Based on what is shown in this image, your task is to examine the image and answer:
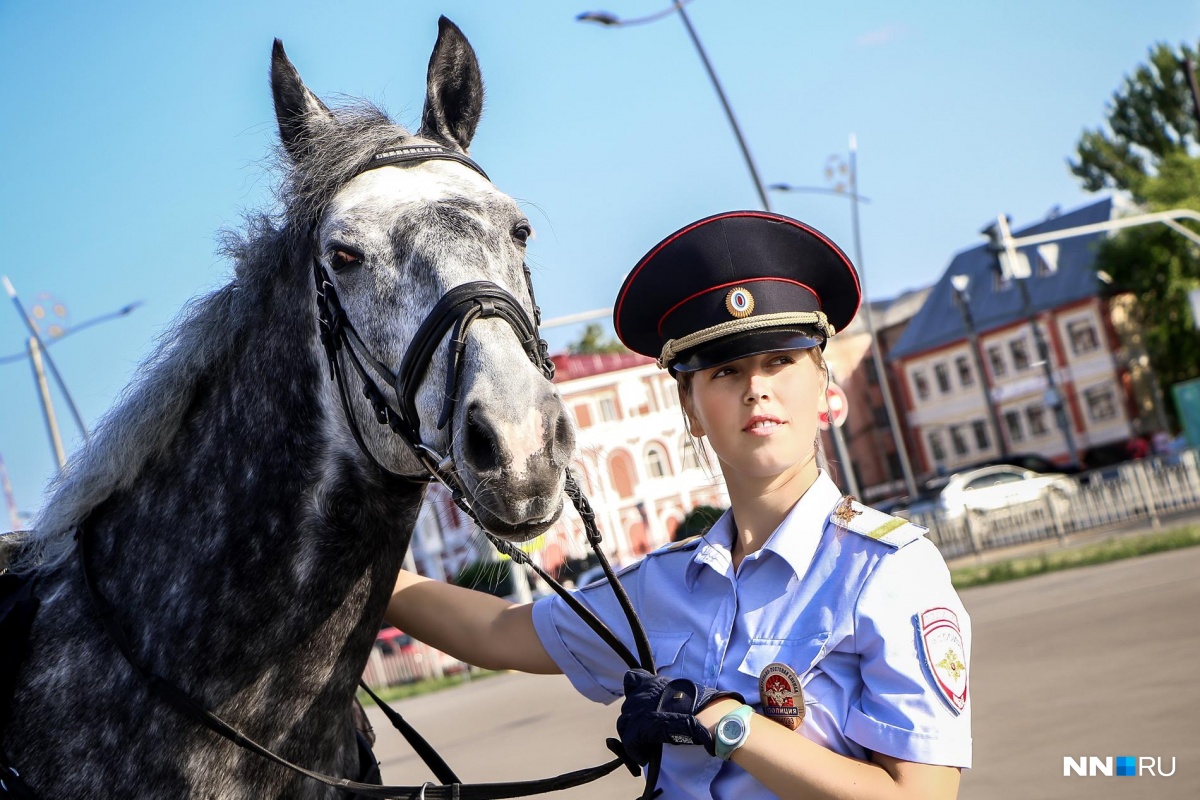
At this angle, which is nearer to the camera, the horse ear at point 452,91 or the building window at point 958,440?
the horse ear at point 452,91

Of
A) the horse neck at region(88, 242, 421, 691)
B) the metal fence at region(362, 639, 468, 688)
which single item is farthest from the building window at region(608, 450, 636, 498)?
the horse neck at region(88, 242, 421, 691)

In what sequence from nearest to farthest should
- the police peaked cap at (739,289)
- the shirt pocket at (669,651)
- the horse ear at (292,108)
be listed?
the police peaked cap at (739,289)
the shirt pocket at (669,651)
the horse ear at (292,108)

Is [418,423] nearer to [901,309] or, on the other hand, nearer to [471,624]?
[471,624]

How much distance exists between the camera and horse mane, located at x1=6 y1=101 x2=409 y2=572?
2924mm

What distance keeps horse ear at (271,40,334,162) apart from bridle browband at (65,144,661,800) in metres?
0.23

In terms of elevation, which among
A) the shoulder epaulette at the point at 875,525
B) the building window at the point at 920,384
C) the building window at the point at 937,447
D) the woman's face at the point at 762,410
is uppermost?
the woman's face at the point at 762,410

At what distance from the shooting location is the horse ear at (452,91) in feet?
10.5

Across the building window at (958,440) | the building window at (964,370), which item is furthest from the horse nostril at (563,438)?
the building window at (958,440)

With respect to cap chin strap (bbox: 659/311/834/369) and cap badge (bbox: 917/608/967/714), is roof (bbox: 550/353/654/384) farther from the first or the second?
cap badge (bbox: 917/608/967/714)

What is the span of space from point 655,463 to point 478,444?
55676mm

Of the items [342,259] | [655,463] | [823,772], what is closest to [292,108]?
[342,259]

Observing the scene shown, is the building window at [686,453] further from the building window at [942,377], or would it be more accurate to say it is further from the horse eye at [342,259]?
the building window at [942,377]

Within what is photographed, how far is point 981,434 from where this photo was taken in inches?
2411

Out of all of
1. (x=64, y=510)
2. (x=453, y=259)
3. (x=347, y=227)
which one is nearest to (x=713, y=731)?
(x=453, y=259)
